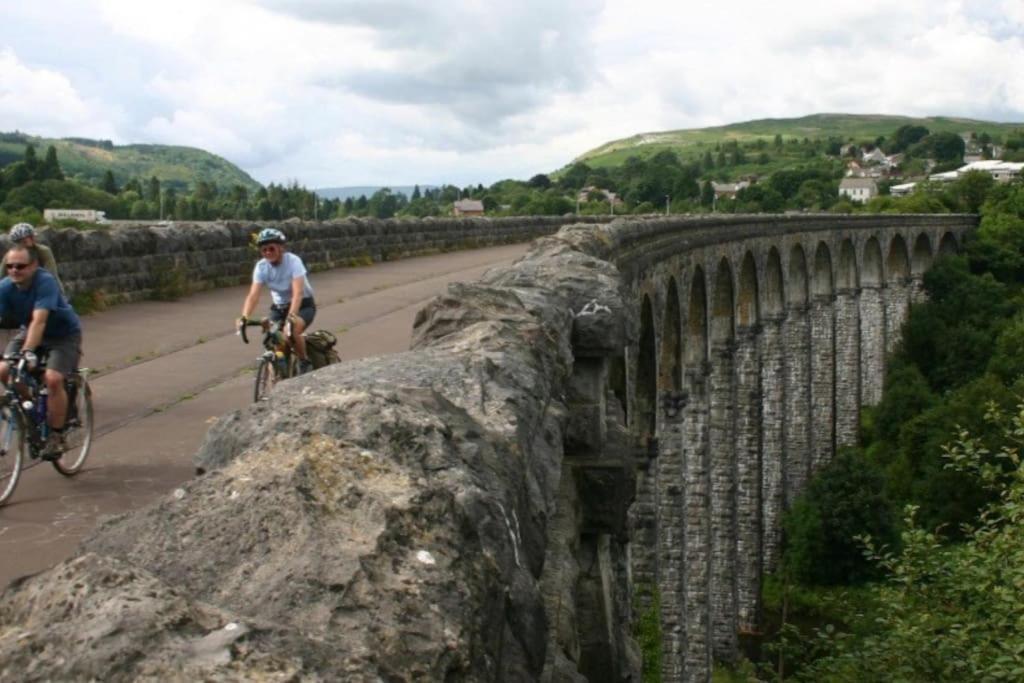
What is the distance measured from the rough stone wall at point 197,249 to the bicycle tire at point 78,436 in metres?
4.90

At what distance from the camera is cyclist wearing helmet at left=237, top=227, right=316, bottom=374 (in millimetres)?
6605

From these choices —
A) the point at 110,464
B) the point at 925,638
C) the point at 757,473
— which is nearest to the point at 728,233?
the point at 757,473

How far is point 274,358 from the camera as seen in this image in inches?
255

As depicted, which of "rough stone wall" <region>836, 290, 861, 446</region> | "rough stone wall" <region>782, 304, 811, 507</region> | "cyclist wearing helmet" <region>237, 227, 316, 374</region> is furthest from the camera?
"rough stone wall" <region>836, 290, 861, 446</region>

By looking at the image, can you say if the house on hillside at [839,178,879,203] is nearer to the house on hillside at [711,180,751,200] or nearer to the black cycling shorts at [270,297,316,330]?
the house on hillside at [711,180,751,200]

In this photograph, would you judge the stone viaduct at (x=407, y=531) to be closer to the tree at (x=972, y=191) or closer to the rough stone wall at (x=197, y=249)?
the rough stone wall at (x=197, y=249)

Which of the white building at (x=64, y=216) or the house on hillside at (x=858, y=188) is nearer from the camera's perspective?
the white building at (x=64, y=216)

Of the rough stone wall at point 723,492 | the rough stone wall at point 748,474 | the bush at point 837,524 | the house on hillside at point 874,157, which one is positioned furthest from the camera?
the house on hillside at point 874,157

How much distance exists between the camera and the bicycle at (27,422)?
206 inches

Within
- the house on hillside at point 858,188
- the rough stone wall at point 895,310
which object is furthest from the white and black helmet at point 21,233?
the house on hillside at point 858,188

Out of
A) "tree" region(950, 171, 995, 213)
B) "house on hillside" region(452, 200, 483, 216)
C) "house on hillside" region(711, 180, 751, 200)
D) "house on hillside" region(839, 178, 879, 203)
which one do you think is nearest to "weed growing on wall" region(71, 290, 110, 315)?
"tree" region(950, 171, 995, 213)

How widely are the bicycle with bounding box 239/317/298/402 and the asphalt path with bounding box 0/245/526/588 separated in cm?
44

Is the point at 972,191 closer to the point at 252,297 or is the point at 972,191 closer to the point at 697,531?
the point at 697,531

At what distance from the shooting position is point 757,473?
28469 millimetres
